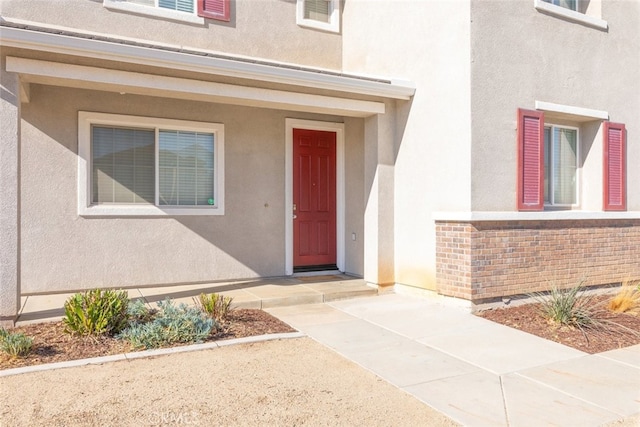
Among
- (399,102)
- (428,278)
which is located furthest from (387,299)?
(399,102)

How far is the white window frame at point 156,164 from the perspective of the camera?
734 centimetres

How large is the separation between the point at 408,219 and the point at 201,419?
5.01 meters

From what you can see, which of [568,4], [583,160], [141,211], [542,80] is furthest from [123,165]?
[568,4]

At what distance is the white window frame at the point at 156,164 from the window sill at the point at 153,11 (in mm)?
1641

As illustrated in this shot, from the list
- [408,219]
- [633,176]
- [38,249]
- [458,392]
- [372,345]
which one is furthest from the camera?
[633,176]

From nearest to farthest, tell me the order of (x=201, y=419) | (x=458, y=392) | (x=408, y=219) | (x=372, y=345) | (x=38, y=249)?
(x=201, y=419), (x=458, y=392), (x=372, y=345), (x=38, y=249), (x=408, y=219)

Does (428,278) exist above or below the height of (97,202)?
below

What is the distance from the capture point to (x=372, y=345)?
5.33 meters

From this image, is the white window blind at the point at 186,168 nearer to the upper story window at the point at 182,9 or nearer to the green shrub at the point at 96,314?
the upper story window at the point at 182,9

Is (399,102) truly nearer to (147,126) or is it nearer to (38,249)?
(147,126)

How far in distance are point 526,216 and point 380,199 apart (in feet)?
7.21

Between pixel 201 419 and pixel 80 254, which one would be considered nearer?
pixel 201 419

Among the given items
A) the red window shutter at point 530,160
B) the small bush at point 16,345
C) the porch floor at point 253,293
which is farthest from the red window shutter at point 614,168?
the small bush at point 16,345

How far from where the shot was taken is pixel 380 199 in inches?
310
